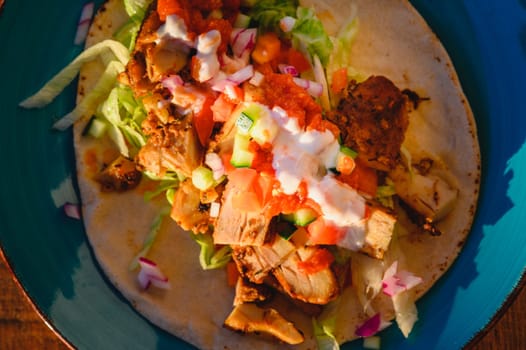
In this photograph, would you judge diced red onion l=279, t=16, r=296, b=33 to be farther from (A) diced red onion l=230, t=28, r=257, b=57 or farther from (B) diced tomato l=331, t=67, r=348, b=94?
(B) diced tomato l=331, t=67, r=348, b=94

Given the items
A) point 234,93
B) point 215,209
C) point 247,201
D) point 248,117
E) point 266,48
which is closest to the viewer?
point 248,117

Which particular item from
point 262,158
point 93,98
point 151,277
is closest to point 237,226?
point 262,158

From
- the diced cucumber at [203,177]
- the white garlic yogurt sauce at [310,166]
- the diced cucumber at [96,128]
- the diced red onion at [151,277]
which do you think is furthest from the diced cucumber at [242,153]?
the diced cucumber at [96,128]

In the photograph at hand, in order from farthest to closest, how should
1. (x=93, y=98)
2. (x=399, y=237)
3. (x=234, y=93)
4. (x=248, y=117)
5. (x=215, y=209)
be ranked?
(x=93, y=98), (x=399, y=237), (x=215, y=209), (x=234, y=93), (x=248, y=117)

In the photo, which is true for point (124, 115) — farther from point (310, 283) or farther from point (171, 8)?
point (310, 283)

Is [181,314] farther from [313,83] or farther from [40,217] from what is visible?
[313,83]

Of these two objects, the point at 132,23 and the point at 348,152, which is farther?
the point at 132,23

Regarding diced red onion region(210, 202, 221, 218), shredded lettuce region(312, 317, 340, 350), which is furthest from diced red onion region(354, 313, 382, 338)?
diced red onion region(210, 202, 221, 218)
